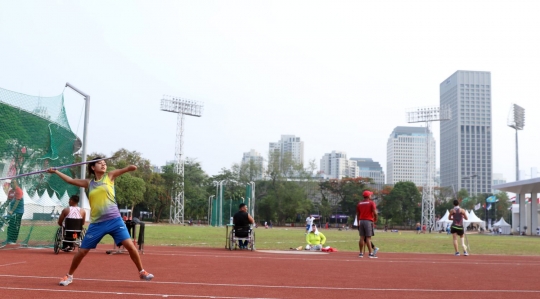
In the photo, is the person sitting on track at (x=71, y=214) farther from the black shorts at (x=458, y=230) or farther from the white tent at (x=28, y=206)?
the black shorts at (x=458, y=230)

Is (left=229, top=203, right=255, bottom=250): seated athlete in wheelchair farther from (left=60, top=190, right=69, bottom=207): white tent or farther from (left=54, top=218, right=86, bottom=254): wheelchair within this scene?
(left=60, top=190, right=69, bottom=207): white tent

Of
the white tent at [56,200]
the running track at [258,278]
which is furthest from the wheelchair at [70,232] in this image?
the white tent at [56,200]

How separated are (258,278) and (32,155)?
8445mm

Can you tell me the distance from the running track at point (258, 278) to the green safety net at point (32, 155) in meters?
1.86

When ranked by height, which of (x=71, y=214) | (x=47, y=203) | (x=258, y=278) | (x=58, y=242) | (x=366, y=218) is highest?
(x=47, y=203)

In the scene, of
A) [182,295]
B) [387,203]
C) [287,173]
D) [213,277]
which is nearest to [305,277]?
[213,277]

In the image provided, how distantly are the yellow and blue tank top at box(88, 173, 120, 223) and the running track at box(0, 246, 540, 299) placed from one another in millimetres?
934

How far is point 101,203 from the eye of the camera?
760cm

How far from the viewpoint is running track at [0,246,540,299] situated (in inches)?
287

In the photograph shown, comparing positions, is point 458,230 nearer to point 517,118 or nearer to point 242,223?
point 242,223

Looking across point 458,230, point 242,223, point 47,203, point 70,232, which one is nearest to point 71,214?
point 70,232

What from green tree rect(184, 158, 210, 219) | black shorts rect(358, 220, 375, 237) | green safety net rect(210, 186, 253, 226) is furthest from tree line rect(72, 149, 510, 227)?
black shorts rect(358, 220, 375, 237)

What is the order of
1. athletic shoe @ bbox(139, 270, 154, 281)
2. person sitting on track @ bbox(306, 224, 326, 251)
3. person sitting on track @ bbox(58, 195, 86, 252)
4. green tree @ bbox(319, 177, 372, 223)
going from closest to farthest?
1. athletic shoe @ bbox(139, 270, 154, 281)
2. person sitting on track @ bbox(58, 195, 86, 252)
3. person sitting on track @ bbox(306, 224, 326, 251)
4. green tree @ bbox(319, 177, 372, 223)

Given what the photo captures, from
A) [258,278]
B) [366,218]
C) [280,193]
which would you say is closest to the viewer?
[258,278]
